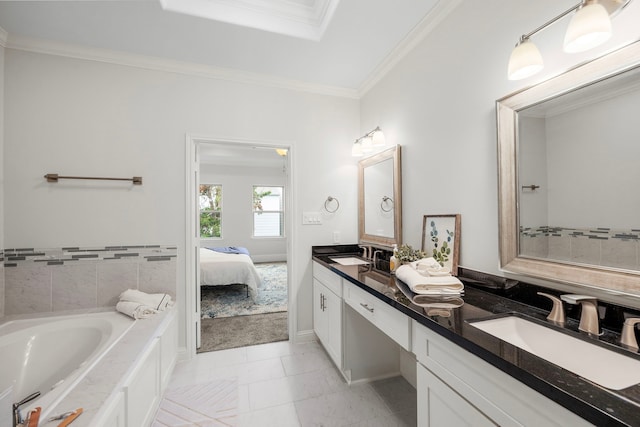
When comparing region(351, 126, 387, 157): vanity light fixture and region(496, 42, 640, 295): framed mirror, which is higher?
region(351, 126, 387, 157): vanity light fixture

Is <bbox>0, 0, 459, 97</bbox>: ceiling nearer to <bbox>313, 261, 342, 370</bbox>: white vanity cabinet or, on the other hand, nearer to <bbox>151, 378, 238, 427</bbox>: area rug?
<bbox>313, 261, 342, 370</bbox>: white vanity cabinet

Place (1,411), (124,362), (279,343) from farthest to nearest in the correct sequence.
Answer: (279,343)
(124,362)
(1,411)

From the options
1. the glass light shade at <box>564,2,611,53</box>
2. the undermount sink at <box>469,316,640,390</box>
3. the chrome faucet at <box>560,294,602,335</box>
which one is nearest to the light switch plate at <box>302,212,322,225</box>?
the undermount sink at <box>469,316,640,390</box>

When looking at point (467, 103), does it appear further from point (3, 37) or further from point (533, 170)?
point (3, 37)

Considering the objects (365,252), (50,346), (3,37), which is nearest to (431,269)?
(365,252)

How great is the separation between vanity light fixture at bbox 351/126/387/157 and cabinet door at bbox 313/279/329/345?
1.33 meters

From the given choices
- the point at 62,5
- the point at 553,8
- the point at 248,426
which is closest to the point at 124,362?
the point at 248,426

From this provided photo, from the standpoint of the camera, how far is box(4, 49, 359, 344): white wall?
2.15m

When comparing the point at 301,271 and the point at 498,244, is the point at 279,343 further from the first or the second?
the point at 498,244

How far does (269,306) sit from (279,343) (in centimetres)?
107

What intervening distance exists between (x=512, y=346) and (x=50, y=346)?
261 cm

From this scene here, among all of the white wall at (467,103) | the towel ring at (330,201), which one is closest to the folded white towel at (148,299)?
the towel ring at (330,201)

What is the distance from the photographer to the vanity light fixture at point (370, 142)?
7.80ft

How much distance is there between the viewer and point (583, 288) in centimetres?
110
